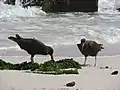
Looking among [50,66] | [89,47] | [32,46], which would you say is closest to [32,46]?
[32,46]

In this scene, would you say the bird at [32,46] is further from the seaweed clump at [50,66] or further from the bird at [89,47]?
the bird at [89,47]

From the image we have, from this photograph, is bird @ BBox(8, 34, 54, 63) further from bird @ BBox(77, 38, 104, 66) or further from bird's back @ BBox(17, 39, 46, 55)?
bird @ BBox(77, 38, 104, 66)

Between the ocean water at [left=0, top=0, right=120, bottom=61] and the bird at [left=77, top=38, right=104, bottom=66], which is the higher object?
the ocean water at [left=0, top=0, right=120, bottom=61]

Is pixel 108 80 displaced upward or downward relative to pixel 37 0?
downward

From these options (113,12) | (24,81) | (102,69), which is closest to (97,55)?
(102,69)

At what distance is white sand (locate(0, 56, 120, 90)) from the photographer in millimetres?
1298

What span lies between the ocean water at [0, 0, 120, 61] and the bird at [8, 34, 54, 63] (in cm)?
2

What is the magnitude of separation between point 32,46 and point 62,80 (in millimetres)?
229

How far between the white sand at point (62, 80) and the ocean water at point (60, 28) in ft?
0.28

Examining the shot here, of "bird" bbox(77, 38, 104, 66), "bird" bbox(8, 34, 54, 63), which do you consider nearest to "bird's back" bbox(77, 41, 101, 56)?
"bird" bbox(77, 38, 104, 66)

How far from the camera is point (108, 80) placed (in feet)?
4.31

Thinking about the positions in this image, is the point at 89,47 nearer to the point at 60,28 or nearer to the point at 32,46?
the point at 60,28

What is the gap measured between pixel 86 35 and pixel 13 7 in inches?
15.6

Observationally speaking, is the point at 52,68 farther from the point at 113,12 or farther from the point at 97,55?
the point at 113,12
